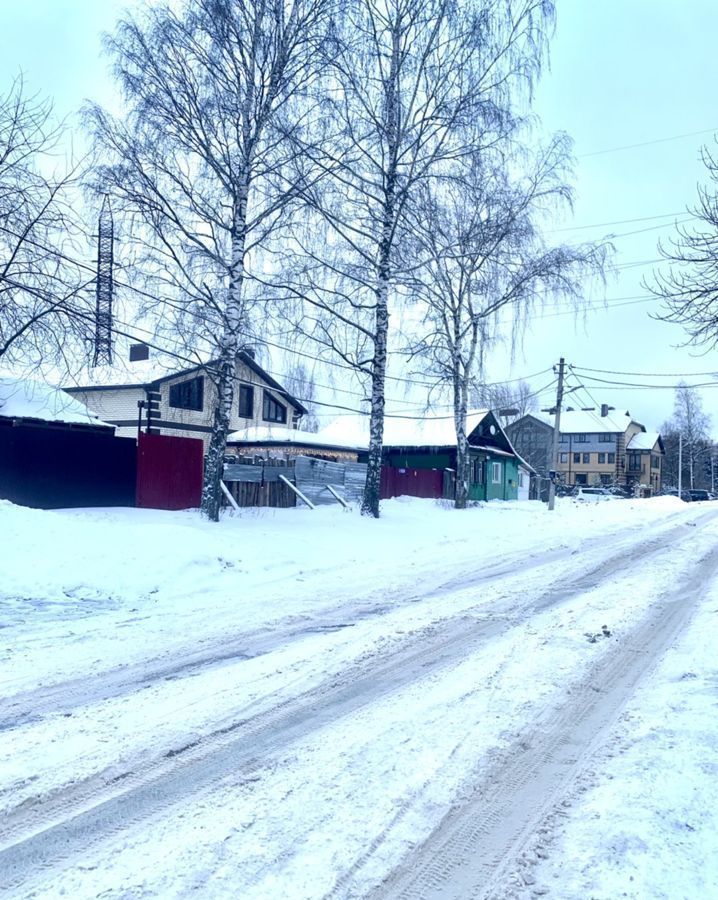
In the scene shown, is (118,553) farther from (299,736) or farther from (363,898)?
(363,898)

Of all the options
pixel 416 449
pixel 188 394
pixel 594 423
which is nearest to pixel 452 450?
pixel 416 449

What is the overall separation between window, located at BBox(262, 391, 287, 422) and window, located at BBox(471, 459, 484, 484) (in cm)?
1074

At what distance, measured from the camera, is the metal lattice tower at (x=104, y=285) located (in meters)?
13.4

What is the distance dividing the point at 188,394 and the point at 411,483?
11511 mm

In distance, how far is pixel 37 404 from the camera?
1777cm

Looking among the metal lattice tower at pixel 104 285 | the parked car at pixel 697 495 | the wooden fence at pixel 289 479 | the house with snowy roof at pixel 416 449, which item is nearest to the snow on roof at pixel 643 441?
the parked car at pixel 697 495

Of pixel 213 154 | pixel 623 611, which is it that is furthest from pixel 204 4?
pixel 623 611

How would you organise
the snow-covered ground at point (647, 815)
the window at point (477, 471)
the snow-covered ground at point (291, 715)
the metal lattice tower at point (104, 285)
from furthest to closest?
the window at point (477, 471), the metal lattice tower at point (104, 285), the snow-covered ground at point (291, 715), the snow-covered ground at point (647, 815)

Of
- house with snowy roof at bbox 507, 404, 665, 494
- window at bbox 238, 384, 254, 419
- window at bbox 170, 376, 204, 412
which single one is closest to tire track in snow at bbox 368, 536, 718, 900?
window at bbox 170, 376, 204, 412

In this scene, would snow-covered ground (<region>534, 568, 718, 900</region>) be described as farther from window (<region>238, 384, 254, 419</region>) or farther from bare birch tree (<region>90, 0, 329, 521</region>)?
window (<region>238, 384, 254, 419</region>)

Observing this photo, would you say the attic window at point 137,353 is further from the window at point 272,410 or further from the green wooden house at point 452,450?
the green wooden house at point 452,450

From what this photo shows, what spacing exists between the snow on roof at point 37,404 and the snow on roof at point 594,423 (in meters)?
71.5

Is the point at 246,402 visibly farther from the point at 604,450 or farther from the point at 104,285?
the point at 604,450

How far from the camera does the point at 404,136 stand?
17.9 metres
